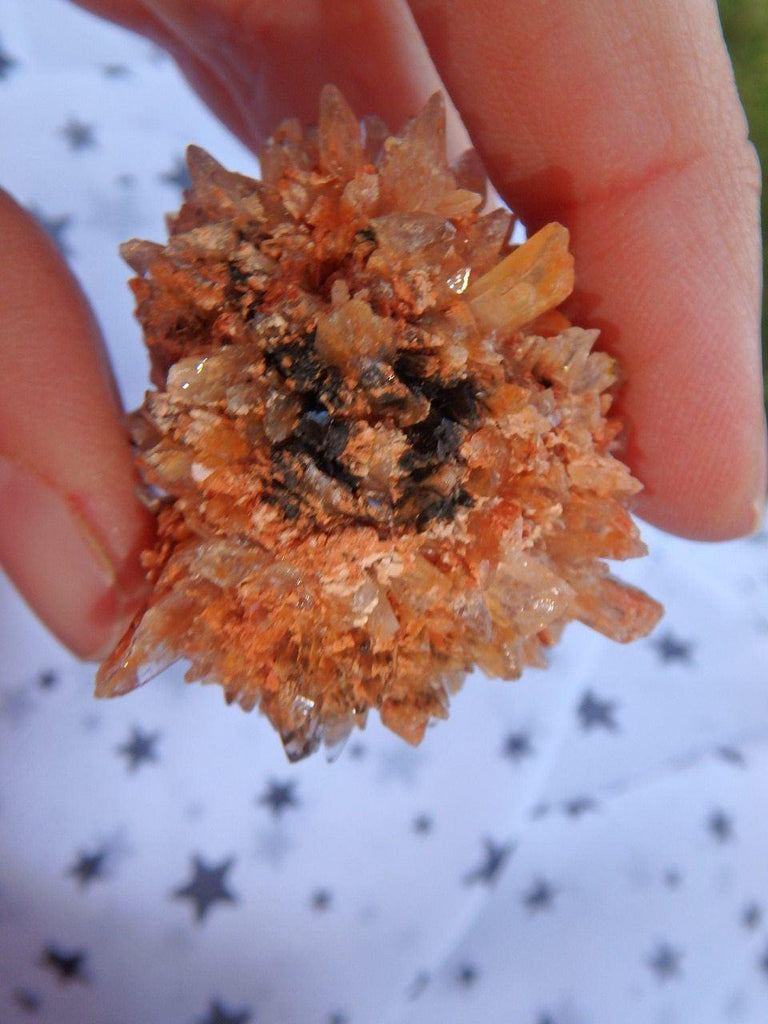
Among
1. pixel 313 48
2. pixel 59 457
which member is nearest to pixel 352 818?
pixel 59 457

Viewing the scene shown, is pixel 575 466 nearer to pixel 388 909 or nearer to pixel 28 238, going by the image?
pixel 28 238

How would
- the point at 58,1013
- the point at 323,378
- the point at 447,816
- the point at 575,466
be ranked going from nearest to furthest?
1. the point at 323,378
2. the point at 575,466
3. the point at 58,1013
4. the point at 447,816

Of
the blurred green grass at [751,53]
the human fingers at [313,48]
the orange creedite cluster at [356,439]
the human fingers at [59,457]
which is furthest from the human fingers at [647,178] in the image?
the blurred green grass at [751,53]

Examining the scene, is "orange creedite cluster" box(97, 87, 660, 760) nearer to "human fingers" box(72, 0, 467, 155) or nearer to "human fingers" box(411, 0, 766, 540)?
"human fingers" box(411, 0, 766, 540)

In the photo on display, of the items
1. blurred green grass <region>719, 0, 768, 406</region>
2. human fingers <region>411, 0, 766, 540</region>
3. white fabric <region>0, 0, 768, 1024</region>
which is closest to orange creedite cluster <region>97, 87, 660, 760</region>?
human fingers <region>411, 0, 766, 540</region>

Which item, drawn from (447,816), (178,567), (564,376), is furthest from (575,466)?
(447,816)

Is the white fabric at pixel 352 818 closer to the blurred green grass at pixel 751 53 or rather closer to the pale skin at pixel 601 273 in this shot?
the pale skin at pixel 601 273

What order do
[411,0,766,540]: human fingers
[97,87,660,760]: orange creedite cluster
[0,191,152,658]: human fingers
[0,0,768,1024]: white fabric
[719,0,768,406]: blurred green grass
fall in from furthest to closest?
[719,0,768,406]: blurred green grass < [0,0,768,1024]: white fabric < [411,0,766,540]: human fingers < [0,191,152,658]: human fingers < [97,87,660,760]: orange creedite cluster
